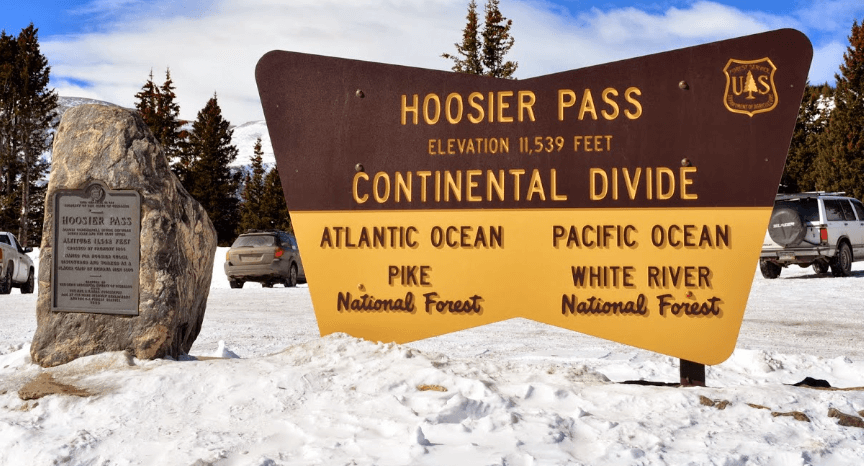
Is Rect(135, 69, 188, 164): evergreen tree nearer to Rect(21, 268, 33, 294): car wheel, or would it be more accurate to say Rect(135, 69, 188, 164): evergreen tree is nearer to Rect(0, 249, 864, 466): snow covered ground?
Rect(21, 268, 33, 294): car wheel

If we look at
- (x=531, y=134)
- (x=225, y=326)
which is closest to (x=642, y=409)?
(x=531, y=134)

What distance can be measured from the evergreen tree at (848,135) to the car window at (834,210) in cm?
1997

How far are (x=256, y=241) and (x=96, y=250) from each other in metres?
12.0

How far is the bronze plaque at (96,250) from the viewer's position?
553cm

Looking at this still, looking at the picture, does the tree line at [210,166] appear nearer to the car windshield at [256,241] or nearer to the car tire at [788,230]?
the car windshield at [256,241]

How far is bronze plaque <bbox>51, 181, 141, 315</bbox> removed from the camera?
18.1ft

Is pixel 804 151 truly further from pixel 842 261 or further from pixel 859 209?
pixel 842 261

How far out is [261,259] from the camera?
1723cm

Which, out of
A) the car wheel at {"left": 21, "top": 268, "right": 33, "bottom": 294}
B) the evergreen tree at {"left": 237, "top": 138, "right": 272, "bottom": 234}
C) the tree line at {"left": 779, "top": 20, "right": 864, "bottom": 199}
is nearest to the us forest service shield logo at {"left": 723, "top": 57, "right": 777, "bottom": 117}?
the car wheel at {"left": 21, "top": 268, "right": 33, "bottom": 294}

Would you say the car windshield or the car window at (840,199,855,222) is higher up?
the car window at (840,199,855,222)

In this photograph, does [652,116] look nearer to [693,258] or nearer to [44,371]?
[693,258]

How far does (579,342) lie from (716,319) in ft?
10.1

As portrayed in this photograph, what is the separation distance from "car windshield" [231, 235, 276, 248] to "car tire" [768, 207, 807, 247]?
1071 centimetres

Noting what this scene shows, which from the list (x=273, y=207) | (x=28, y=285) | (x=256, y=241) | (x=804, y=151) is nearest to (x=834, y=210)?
(x=256, y=241)
